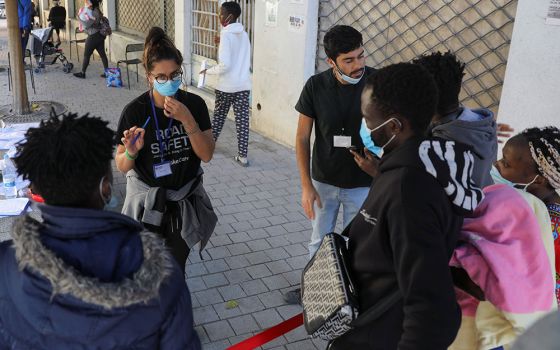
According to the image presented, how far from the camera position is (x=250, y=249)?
185 inches

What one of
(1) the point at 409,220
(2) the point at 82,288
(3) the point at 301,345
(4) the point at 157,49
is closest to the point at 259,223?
(3) the point at 301,345

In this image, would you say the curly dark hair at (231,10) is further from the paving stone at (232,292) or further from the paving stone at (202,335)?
the paving stone at (202,335)

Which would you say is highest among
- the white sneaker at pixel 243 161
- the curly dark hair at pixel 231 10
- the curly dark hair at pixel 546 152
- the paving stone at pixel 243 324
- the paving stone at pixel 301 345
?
the curly dark hair at pixel 231 10

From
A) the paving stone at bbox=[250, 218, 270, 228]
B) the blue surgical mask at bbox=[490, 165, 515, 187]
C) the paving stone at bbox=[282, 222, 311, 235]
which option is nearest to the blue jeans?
the blue surgical mask at bbox=[490, 165, 515, 187]

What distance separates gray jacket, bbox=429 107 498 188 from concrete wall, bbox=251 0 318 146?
15.5ft

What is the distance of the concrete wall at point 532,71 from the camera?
Answer: 4.27 m

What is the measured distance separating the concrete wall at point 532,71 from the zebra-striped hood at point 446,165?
→ 2.91 meters

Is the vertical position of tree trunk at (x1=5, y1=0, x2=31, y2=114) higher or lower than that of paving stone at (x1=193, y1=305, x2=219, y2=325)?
higher

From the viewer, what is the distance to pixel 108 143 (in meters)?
1.71

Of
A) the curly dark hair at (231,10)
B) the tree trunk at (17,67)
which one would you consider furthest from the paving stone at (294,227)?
the tree trunk at (17,67)

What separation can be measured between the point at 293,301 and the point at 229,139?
4256mm

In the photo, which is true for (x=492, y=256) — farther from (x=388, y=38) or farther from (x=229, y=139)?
(x=229, y=139)

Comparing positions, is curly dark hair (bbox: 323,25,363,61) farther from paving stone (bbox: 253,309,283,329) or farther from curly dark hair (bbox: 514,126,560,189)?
paving stone (bbox: 253,309,283,329)

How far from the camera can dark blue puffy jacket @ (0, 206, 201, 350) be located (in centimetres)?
149
